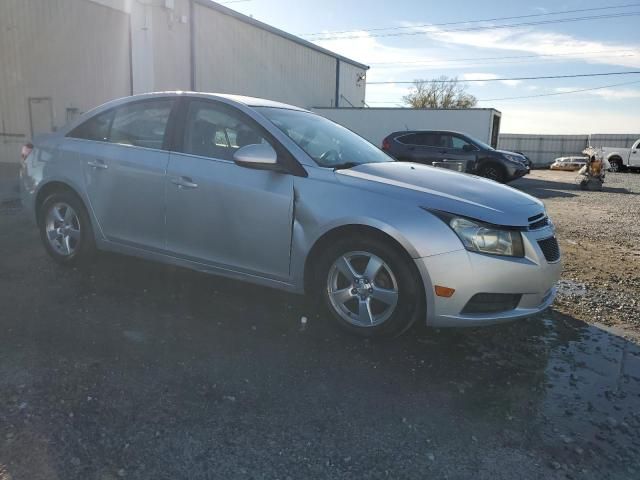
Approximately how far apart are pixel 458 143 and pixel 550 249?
12820mm

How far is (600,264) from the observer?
593 cm

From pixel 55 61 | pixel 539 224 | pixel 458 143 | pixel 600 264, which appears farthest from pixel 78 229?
pixel 458 143

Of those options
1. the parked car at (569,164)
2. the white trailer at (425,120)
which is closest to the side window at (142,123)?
the white trailer at (425,120)

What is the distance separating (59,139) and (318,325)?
3.06 m

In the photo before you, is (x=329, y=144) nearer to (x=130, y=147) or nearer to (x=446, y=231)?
(x=446, y=231)

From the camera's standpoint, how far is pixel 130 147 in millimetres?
4375

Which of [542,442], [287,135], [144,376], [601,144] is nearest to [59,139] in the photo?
[287,135]

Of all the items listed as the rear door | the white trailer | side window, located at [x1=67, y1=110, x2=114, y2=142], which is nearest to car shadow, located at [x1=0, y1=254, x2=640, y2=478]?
the rear door

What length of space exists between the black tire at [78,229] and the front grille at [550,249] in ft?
12.1

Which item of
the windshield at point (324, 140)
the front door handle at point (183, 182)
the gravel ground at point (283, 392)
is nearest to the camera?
the gravel ground at point (283, 392)

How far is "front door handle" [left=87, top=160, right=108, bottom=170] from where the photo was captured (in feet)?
14.5

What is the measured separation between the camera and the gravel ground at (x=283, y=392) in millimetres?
2295

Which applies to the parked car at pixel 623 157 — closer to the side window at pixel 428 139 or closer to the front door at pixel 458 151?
the front door at pixel 458 151

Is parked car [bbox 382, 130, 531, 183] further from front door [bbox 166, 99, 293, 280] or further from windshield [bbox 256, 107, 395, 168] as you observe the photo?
front door [bbox 166, 99, 293, 280]
